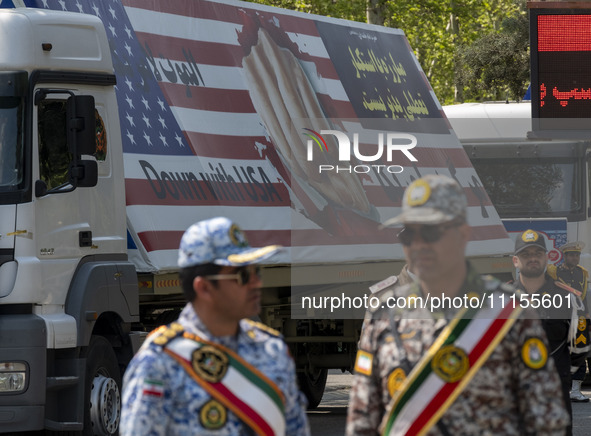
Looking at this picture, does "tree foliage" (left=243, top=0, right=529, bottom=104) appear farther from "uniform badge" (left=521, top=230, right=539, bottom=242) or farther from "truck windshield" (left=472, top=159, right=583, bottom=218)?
"uniform badge" (left=521, top=230, right=539, bottom=242)

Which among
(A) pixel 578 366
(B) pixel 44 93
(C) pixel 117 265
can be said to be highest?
(B) pixel 44 93

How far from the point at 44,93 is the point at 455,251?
19.3 feet

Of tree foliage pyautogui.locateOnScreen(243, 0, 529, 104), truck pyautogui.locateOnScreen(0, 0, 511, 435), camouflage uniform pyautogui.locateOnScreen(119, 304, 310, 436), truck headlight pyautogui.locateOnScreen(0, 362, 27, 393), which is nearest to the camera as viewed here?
camouflage uniform pyautogui.locateOnScreen(119, 304, 310, 436)

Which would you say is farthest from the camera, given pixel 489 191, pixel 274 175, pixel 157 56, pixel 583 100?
pixel 489 191

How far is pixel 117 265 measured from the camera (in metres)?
10.6

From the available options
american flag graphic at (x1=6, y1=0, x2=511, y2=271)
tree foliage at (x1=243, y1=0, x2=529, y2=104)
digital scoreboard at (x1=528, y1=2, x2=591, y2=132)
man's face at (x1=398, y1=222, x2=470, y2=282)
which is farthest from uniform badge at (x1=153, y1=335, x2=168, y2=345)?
tree foliage at (x1=243, y1=0, x2=529, y2=104)

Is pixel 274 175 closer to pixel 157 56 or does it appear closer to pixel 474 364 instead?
pixel 157 56

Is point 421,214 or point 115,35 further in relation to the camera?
point 115,35

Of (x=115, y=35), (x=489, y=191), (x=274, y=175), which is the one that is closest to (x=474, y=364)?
(x=115, y=35)

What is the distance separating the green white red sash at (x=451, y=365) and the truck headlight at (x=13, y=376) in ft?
18.7

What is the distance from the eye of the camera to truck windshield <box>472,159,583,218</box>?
19.5 metres

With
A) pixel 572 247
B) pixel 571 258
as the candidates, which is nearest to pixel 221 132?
pixel 571 258

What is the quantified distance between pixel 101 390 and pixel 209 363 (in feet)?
21.1

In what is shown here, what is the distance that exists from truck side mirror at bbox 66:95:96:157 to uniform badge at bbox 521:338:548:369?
5.86m
